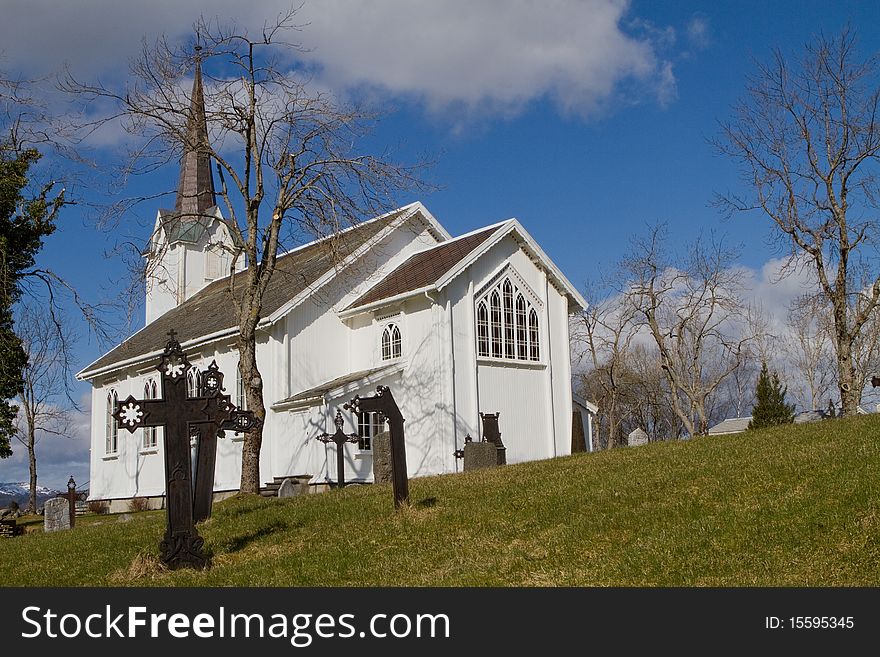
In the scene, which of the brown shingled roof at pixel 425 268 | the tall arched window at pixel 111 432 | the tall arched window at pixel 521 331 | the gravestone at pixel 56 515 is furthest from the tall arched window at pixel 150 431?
the tall arched window at pixel 521 331

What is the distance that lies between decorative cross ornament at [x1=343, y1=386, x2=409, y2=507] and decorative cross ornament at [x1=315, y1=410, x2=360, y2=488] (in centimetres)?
938

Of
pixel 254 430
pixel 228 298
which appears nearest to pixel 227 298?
pixel 228 298

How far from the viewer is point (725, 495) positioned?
12.1 meters

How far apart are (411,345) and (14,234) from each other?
35.3ft

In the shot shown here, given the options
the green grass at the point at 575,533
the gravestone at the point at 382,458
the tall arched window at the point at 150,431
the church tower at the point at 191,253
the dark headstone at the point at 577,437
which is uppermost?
the church tower at the point at 191,253

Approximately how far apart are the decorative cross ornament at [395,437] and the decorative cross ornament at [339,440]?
30.8 ft

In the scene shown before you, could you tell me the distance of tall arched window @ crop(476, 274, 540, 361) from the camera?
27.6m

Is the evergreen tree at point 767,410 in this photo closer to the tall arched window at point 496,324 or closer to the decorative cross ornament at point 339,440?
the tall arched window at point 496,324

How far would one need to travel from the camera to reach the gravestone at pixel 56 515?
2181 centimetres

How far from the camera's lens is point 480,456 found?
2284 cm

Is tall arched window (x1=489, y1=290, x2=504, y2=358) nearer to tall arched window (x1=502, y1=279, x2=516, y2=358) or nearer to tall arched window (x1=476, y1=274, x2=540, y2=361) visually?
tall arched window (x1=476, y1=274, x2=540, y2=361)

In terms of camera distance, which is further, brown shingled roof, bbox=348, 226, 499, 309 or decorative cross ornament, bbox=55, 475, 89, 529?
brown shingled roof, bbox=348, 226, 499, 309

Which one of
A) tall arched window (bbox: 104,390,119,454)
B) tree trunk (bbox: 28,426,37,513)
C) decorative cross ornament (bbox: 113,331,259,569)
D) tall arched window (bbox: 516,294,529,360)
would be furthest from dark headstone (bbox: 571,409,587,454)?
tree trunk (bbox: 28,426,37,513)
